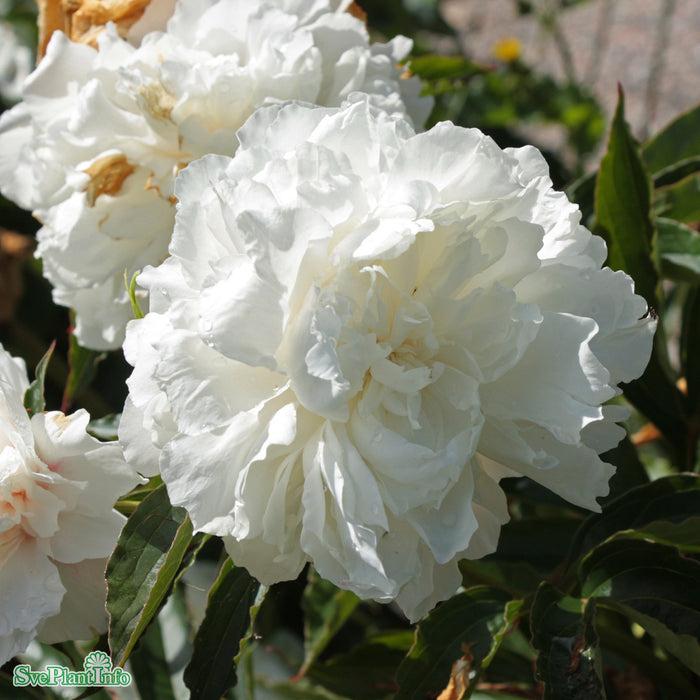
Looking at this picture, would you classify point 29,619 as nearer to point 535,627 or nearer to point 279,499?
point 279,499

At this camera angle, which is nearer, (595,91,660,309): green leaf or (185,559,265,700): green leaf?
(185,559,265,700): green leaf

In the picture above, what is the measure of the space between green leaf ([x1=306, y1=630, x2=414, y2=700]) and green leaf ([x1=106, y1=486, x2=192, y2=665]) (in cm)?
34

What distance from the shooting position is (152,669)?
81 centimetres

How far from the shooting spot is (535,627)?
1.83ft

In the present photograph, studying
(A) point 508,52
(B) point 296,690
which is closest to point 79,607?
(B) point 296,690

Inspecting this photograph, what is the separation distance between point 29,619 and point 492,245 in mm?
359

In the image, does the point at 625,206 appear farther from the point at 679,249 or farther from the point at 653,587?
the point at 653,587

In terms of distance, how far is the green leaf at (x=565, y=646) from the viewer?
1.72 feet

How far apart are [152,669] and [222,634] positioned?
0.30 metres

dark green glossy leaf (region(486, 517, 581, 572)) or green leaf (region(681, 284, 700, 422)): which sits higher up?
green leaf (region(681, 284, 700, 422))

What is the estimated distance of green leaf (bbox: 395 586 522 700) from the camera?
58 cm

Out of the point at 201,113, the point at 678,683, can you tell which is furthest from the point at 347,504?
the point at 678,683

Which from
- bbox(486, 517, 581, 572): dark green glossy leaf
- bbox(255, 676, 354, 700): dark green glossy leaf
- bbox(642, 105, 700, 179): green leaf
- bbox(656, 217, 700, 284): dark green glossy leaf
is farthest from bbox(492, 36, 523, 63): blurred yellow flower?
bbox(255, 676, 354, 700): dark green glossy leaf

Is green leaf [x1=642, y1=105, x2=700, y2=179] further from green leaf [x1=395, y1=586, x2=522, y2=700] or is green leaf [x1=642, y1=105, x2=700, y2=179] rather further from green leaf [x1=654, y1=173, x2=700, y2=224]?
green leaf [x1=395, y1=586, x2=522, y2=700]
